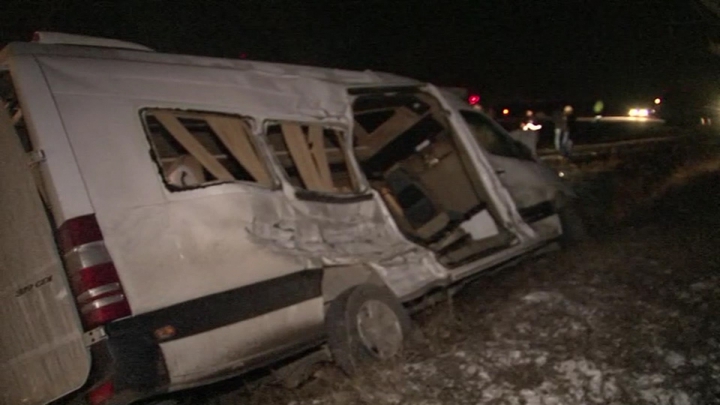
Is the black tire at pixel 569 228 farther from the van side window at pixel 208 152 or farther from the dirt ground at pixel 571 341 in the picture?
the van side window at pixel 208 152

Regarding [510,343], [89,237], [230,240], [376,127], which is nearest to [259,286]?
[230,240]

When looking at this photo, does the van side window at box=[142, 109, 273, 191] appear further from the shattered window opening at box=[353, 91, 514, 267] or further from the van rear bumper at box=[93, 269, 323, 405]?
the shattered window opening at box=[353, 91, 514, 267]

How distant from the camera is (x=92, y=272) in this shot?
3.48m

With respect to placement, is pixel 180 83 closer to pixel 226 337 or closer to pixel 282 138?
pixel 282 138

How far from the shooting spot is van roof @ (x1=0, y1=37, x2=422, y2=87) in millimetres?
3789

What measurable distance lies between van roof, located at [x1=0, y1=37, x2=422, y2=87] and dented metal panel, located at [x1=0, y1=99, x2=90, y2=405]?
1.24 ft

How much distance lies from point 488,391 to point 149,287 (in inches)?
74.6

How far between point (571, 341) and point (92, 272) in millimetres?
2824

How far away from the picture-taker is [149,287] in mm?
3627

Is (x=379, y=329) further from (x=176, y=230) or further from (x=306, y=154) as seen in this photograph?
(x=176, y=230)

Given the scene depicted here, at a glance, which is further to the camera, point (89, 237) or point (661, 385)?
point (661, 385)

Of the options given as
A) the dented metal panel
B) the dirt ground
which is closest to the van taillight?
the dented metal panel

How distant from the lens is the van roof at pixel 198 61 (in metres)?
3.79

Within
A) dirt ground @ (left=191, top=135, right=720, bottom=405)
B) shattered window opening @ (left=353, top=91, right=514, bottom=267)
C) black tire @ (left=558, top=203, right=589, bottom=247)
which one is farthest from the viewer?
black tire @ (left=558, top=203, right=589, bottom=247)
